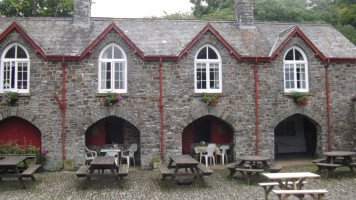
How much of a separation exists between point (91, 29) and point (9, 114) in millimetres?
5535

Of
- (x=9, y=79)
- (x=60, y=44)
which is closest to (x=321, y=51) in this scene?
(x=60, y=44)

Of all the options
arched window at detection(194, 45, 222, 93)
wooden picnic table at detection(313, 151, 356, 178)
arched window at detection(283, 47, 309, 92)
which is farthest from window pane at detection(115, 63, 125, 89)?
wooden picnic table at detection(313, 151, 356, 178)

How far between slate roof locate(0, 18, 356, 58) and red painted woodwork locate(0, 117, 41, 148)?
3.38 meters

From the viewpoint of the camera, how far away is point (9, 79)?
1412 centimetres

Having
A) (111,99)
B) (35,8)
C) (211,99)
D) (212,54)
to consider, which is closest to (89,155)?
(111,99)

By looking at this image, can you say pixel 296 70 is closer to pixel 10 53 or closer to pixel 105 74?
pixel 105 74

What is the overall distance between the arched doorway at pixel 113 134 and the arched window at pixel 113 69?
1.86 metres

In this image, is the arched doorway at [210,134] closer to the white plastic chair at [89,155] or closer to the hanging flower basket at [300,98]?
the hanging flower basket at [300,98]

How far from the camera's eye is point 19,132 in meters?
14.4

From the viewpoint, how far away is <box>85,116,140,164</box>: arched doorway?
15445mm

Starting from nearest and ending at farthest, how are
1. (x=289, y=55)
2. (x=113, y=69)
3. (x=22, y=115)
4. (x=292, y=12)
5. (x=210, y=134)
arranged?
(x=22, y=115) → (x=113, y=69) → (x=289, y=55) → (x=210, y=134) → (x=292, y=12)

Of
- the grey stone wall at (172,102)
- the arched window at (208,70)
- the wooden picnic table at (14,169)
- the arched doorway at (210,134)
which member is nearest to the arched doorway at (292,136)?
the grey stone wall at (172,102)

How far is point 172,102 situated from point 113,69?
3035mm

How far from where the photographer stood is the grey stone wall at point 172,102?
1406 centimetres
